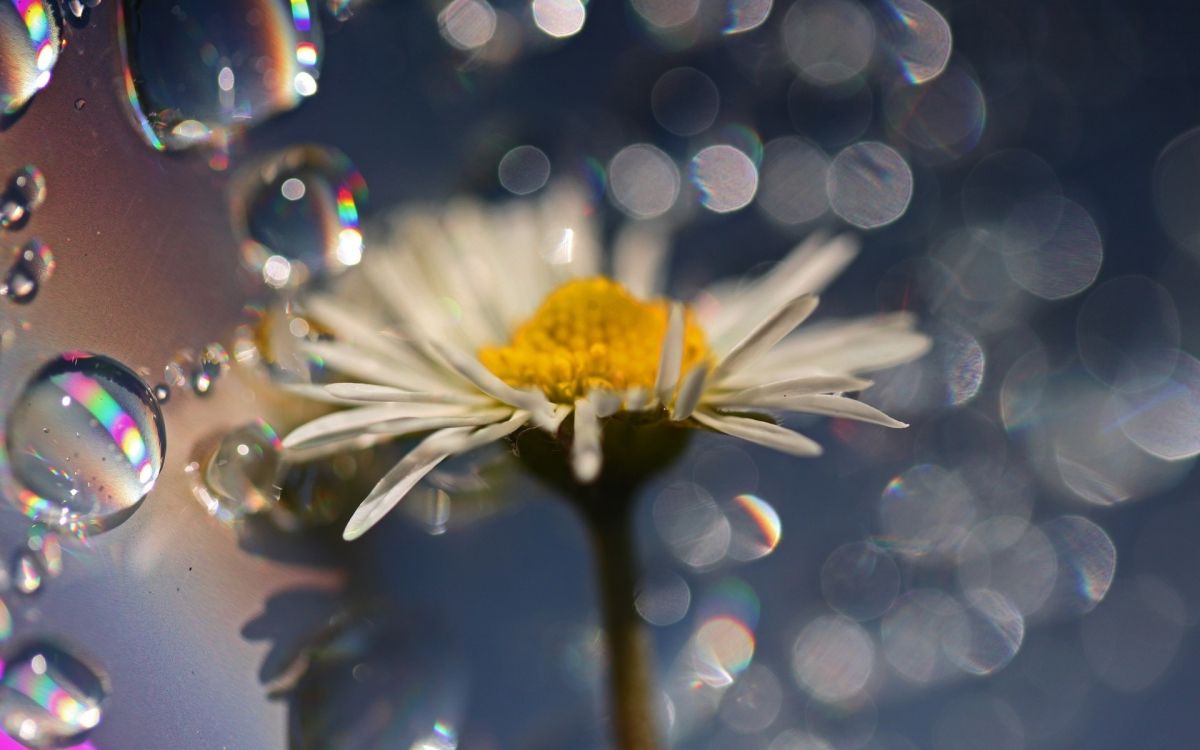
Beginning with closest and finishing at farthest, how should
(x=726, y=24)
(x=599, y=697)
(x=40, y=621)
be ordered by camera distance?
1. (x=40, y=621)
2. (x=599, y=697)
3. (x=726, y=24)

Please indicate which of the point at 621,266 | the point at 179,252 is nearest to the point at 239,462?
the point at 179,252

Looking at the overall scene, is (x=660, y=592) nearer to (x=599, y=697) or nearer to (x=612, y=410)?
(x=599, y=697)

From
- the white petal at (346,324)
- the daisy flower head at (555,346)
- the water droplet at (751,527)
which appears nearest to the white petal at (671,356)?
the daisy flower head at (555,346)

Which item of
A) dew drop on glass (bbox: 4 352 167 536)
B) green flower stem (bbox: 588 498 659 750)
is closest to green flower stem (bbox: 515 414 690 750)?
green flower stem (bbox: 588 498 659 750)

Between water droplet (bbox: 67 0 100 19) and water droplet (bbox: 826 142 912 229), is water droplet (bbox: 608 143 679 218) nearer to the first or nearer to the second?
water droplet (bbox: 826 142 912 229)

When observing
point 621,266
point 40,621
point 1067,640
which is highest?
point 40,621

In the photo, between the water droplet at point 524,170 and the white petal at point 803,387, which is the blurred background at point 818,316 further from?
the white petal at point 803,387

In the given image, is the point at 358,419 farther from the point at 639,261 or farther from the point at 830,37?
the point at 830,37
